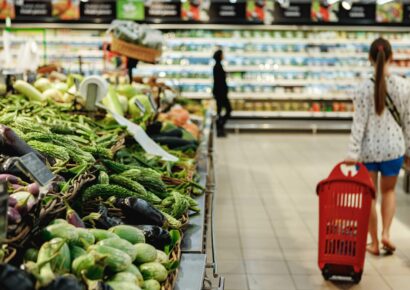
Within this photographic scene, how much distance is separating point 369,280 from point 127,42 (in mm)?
3096

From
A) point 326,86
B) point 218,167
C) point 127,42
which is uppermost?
point 127,42

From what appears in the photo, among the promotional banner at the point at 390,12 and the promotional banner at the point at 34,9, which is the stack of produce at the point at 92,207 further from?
the promotional banner at the point at 390,12

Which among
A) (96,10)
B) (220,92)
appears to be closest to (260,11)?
(220,92)

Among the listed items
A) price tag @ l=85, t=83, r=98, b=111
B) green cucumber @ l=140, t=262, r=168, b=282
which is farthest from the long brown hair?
green cucumber @ l=140, t=262, r=168, b=282

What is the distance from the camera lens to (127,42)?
5.82 m

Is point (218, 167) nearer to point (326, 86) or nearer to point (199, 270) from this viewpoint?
point (326, 86)

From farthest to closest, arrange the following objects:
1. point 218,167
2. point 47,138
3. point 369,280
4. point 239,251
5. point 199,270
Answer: point 218,167
point 239,251
point 369,280
point 47,138
point 199,270

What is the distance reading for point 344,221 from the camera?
412 centimetres

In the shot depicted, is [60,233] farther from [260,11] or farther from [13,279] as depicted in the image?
[260,11]

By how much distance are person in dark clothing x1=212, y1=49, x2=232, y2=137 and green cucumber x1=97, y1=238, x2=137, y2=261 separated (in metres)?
9.82

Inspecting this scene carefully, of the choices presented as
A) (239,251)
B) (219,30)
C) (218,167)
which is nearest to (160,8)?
(219,30)

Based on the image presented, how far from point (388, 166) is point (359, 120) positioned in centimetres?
42

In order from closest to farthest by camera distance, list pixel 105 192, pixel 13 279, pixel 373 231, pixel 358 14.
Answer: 1. pixel 13 279
2. pixel 105 192
3. pixel 373 231
4. pixel 358 14

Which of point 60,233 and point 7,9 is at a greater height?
point 7,9
